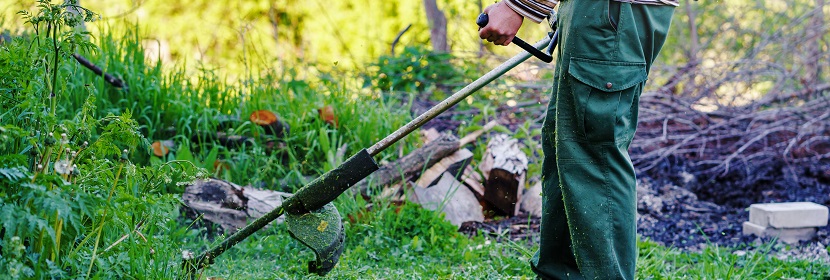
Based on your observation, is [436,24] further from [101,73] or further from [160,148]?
[160,148]

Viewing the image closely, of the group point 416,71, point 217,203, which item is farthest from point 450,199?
point 416,71

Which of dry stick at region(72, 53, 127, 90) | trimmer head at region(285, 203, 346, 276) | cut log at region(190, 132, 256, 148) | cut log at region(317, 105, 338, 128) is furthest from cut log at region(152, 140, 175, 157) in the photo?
trimmer head at region(285, 203, 346, 276)

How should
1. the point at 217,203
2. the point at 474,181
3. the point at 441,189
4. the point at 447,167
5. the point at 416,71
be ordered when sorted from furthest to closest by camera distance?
the point at 416,71 < the point at 474,181 < the point at 447,167 < the point at 441,189 < the point at 217,203

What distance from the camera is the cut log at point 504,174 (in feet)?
12.2

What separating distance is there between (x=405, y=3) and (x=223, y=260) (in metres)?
6.56

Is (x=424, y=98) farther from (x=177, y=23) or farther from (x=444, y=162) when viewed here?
(x=177, y=23)

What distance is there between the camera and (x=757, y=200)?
437 centimetres

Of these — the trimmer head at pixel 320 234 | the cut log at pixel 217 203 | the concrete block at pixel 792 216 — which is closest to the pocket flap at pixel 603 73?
the trimmer head at pixel 320 234

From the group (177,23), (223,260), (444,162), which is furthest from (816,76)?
(177,23)

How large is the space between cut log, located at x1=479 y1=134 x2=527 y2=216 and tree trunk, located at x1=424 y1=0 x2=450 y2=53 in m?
3.91

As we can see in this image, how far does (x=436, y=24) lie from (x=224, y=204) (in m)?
4.82

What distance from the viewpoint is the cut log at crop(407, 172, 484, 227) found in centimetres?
354

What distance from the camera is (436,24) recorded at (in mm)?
7766

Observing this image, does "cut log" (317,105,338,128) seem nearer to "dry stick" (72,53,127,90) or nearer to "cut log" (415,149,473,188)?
"cut log" (415,149,473,188)
